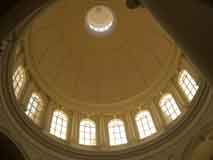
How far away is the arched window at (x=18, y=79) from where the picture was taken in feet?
56.1

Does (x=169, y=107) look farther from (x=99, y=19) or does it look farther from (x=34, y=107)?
(x=99, y=19)

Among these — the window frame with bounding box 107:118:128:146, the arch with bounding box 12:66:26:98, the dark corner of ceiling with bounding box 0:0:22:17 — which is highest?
the arch with bounding box 12:66:26:98

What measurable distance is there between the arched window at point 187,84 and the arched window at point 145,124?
2619mm

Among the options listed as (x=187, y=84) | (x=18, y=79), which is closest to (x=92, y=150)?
(x=18, y=79)

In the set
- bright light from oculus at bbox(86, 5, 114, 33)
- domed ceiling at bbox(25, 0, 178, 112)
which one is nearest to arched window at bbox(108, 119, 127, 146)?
domed ceiling at bbox(25, 0, 178, 112)

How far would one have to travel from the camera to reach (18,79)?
17.7 meters

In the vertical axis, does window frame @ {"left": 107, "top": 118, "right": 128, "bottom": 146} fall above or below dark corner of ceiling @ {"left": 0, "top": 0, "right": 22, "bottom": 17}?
above

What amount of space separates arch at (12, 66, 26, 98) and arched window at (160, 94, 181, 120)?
824 centimetres

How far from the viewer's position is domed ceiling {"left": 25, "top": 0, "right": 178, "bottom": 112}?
69.5 ft

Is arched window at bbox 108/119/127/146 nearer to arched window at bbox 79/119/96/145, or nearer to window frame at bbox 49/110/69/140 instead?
arched window at bbox 79/119/96/145

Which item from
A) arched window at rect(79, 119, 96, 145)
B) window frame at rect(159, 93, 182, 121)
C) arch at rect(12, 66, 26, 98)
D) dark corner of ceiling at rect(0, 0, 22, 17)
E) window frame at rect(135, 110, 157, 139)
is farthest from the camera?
arched window at rect(79, 119, 96, 145)

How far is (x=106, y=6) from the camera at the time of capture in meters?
22.6

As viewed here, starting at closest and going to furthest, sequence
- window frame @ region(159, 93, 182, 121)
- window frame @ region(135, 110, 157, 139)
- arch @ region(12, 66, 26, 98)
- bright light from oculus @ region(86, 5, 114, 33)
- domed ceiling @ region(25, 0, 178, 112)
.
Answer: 1. arch @ region(12, 66, 26, 98)
2. window frame @ region(159, 93, 182, 121)
3. window frame @ region(135, 110, 157, 139)
4. domed ceiling @ region(25, 0, 178, 112)
5. bright light from oculus @ region(86, 5, 114, 33)

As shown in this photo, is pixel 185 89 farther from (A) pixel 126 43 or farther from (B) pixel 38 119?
(B) pixel 38 119
